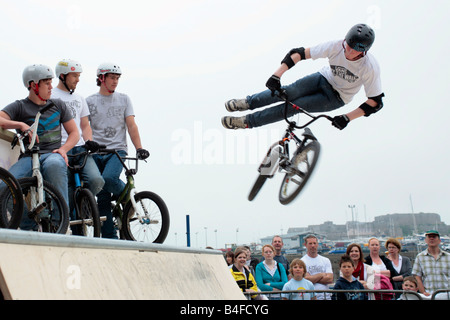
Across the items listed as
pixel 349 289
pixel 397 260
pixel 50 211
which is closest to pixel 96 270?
pixel 50 211

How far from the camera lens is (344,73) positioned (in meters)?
6.18

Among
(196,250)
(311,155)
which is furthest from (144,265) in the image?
(311,155)

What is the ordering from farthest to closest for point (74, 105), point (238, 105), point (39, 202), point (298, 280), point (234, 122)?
point (234, 122) → point (238, 105) → point (298, 280) → point (74, 105) → point (39, 202)

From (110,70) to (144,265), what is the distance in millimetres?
3018

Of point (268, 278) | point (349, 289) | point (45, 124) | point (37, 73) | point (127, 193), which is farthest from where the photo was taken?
point (268, 278)

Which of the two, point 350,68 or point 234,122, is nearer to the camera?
point 350,68

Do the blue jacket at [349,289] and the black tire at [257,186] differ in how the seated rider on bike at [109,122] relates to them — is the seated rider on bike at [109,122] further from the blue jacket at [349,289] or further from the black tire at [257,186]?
the blue jacket at [349,289]

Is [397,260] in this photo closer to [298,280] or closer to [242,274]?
[298,280]

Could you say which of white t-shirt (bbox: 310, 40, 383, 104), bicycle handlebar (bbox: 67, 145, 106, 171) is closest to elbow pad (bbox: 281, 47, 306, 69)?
white t-shirt (bbox: 310, 40, 383, 104)

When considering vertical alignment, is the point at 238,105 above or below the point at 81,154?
above

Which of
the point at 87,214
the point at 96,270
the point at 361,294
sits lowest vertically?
the point at 361,294

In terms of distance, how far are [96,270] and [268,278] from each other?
4314mm

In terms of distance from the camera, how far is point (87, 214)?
548cm
